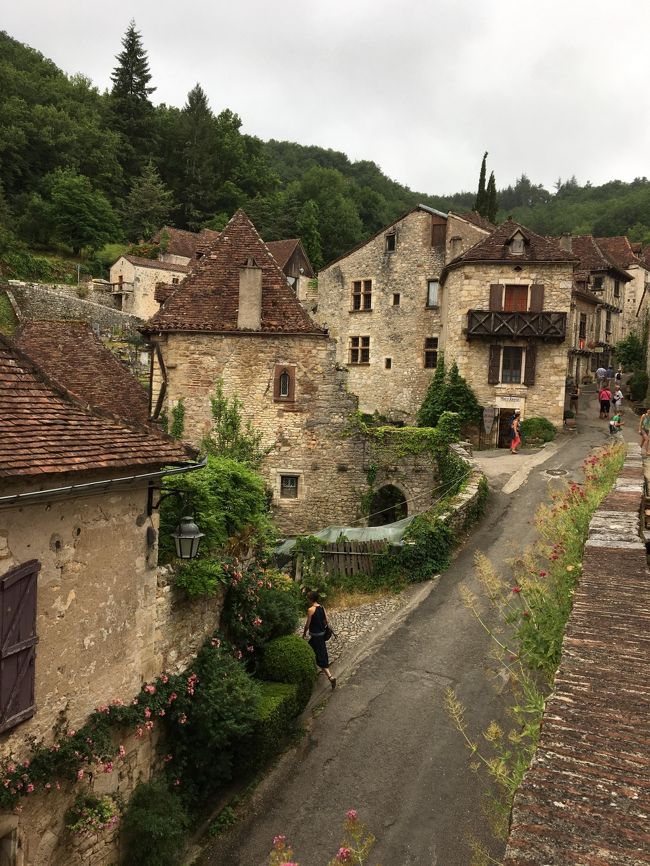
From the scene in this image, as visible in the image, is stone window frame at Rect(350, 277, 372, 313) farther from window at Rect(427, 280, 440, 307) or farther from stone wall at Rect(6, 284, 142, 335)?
stone wall at Rect(6, 284, 142, 335)

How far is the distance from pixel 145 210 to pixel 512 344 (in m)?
47.8

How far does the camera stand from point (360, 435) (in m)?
19.3

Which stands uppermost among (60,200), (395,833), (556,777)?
(60,200)

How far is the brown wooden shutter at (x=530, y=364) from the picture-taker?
1095 inches

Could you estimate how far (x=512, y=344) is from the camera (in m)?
28.2

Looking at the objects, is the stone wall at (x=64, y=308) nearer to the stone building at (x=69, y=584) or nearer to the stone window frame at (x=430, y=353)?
the stone window frame at (x=430, y=353)

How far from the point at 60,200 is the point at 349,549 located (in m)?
50.5

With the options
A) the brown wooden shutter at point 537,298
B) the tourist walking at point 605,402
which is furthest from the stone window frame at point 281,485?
the tourist walking at point 605,402

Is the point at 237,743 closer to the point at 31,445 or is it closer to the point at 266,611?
the point at 266,611

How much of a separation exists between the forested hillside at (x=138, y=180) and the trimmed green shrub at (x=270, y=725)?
4698 centimetres

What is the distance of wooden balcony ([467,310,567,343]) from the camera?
2711 centimetres

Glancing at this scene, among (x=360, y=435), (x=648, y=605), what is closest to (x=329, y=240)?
(x=360, y=435)

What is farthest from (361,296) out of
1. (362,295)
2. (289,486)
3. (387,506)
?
(289,486)

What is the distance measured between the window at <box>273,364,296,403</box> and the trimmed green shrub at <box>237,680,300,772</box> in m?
10.1
